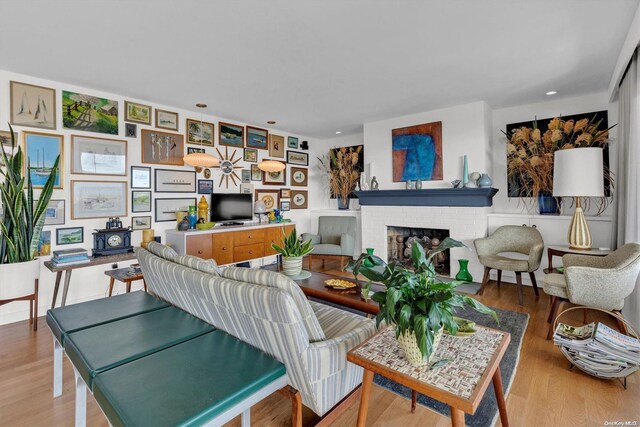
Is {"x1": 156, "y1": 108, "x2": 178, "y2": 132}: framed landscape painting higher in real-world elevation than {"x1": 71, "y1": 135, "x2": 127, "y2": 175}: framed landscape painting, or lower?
higher

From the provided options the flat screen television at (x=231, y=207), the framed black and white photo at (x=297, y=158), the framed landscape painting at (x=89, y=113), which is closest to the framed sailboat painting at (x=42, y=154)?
the framed landscape painting at (x=89, y=113)

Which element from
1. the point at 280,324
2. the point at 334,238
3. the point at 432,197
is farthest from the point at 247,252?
the point at 280,324

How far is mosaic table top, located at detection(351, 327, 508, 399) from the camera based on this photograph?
1088 millimetres

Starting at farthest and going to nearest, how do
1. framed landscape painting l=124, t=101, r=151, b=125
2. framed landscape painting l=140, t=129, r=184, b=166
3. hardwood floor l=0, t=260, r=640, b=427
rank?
framed landscape painting l=140, t=129, r=184, b=166
framed landscape painting l=124, t=101, r=151, b=125
hardwood floor l=0, t=260, r=640, b=427

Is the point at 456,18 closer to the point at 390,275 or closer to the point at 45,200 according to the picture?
the point at 390,275

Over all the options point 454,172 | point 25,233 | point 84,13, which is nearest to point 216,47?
point 84,13

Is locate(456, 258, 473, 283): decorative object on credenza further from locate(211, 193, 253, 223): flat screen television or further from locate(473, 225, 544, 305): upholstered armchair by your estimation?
locate(211, 193, 253, 223): flat screen television

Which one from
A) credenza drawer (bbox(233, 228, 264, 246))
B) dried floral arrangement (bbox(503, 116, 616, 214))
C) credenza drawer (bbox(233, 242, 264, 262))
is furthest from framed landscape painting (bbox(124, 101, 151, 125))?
dried floral arrangement (bbox(503, 116, 616, 214))

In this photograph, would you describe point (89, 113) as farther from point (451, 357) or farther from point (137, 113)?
point (451, 357)

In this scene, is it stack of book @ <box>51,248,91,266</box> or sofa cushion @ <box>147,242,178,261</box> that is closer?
sofa cushion @ <box>147,242,178,261</box>

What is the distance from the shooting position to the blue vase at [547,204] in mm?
3930

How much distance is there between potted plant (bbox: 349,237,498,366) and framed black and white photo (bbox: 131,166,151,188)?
369 cm

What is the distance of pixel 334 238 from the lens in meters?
5.40

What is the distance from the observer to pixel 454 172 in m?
4.29
